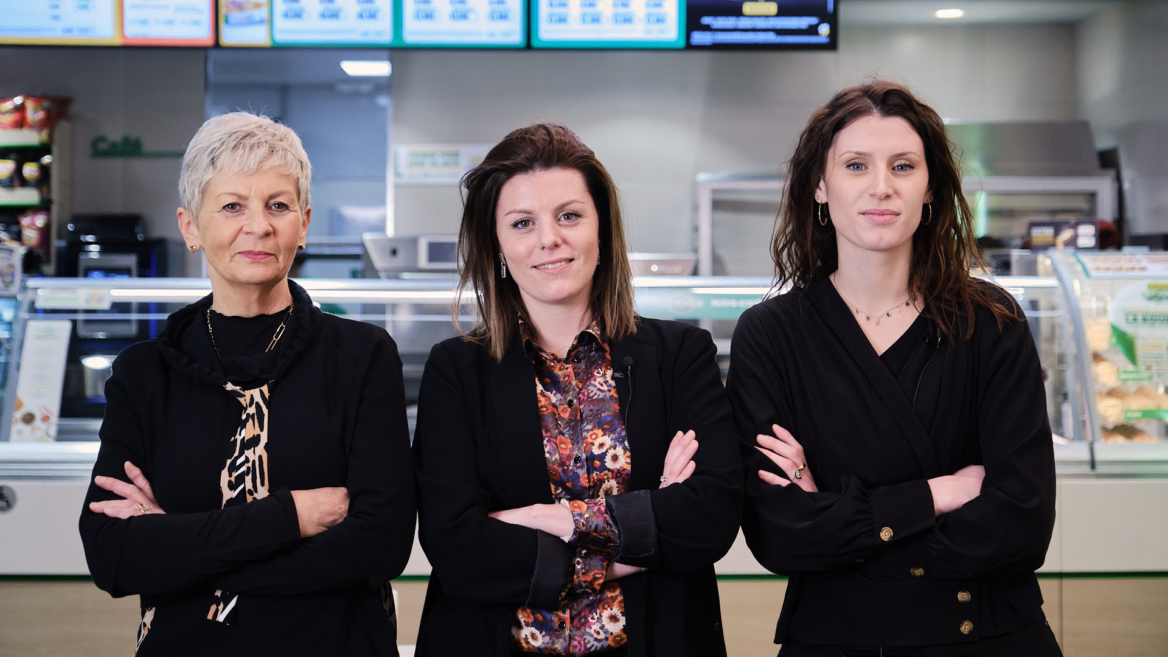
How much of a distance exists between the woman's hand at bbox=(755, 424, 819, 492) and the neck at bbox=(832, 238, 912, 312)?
0.32 meters

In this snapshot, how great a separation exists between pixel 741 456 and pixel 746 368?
17cm

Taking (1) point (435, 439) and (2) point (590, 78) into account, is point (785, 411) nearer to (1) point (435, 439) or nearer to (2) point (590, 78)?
(1) point (435, 439)

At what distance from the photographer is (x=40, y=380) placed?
266cm

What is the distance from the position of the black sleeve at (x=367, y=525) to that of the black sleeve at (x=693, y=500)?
38 centimetres

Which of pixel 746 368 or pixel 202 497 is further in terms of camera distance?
pixel 746 368

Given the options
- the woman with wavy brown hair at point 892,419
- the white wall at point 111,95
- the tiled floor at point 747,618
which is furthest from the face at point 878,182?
the white wall at point 111,95

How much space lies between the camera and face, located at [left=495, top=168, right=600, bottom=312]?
1.53m

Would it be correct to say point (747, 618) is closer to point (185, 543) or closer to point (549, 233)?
point (549, 233)

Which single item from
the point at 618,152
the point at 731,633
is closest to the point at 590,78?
the point at 618,152

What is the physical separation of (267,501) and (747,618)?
159 cm

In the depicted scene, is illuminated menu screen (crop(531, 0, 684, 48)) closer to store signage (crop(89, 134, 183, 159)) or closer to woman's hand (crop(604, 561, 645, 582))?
woman's hand (crop(604, 561, 645, 582))

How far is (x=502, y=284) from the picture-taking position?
169cm

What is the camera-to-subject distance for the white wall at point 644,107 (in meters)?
5.79

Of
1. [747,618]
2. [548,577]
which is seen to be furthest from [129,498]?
[747,618]
